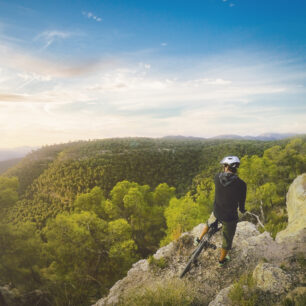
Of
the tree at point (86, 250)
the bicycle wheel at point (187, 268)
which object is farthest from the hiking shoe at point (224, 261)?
the tree at point (86, 250)

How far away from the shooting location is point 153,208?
2562 cm

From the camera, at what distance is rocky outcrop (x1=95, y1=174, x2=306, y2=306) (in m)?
3.85

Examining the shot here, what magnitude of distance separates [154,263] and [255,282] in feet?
11.7

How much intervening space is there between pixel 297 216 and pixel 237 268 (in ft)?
12.5

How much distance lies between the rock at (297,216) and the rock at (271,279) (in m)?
2.17

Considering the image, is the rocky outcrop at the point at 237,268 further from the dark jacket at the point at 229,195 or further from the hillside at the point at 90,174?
the hillside at the point at 90,174

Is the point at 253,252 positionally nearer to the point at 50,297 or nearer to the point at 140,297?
the point at 140,297

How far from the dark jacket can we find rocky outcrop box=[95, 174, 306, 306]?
1.25m

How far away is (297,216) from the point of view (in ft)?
23.8

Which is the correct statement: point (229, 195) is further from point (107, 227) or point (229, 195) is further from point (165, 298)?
point (107, 227)

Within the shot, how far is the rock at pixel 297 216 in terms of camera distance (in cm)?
589

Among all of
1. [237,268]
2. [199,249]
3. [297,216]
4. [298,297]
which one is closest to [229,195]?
[298,297]

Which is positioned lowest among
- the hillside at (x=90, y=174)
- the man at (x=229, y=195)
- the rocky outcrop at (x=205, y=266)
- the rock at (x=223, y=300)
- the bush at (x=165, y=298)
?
the hillside at (x=90, y=174)

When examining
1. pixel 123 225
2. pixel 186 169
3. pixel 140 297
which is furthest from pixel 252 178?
pixel 186 169
